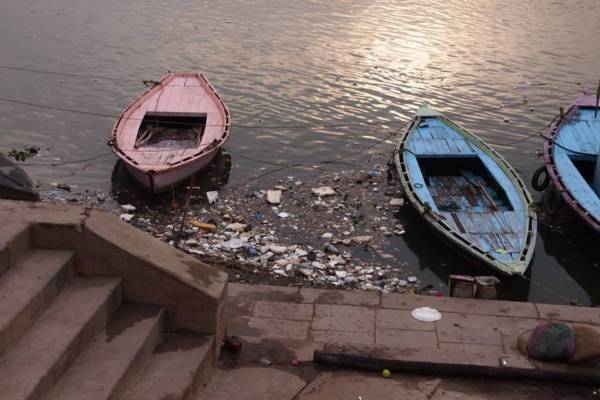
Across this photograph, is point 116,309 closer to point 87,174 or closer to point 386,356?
point 386,356

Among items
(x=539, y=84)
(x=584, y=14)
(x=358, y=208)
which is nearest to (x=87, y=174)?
(x=358, y=208)

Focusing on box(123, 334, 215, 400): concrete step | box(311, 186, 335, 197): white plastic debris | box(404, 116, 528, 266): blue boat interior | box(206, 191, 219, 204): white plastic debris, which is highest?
box(123, 334, 215, 400): concrete step

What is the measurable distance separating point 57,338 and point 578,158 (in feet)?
32.7

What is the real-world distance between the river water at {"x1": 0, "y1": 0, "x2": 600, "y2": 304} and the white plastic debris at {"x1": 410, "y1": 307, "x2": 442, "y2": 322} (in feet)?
8.60

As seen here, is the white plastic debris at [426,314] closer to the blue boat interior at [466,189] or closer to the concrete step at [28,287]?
the blue boat interior at [466,189]

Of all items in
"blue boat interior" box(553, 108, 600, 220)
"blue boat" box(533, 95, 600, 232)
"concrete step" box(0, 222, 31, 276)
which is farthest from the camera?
"blue boat interior" box(553, 108, 600, 220)

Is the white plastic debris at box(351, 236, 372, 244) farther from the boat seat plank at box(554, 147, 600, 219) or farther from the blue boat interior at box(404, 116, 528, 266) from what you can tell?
the boat seat plank at box(554, 147, 600, 219)

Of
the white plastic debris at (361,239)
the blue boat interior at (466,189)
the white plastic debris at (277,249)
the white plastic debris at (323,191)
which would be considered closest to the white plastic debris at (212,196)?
the white plastic debris at (323,191)

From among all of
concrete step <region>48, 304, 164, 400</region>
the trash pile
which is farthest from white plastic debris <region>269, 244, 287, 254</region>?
concrete step <region>48, 304, 164, 400</region>

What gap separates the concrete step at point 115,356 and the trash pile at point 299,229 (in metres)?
3.52

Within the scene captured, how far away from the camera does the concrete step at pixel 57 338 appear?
4.07 meters

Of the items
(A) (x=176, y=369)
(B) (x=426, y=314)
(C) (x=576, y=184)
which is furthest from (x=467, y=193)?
(A) (x=176, y=369)

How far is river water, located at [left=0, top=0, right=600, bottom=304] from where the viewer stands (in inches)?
498

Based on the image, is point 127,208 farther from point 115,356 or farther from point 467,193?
point 115,356
